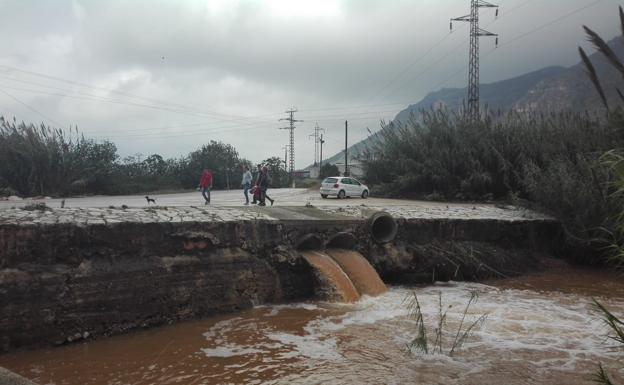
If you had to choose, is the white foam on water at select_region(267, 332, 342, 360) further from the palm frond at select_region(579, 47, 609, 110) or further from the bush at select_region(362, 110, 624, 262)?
the bush at select_region(362, 110, 624, 262)

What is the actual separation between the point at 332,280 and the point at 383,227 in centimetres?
270

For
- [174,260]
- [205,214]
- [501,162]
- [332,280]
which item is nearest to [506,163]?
[501,162]

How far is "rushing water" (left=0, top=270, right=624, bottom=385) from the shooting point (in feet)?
18.2

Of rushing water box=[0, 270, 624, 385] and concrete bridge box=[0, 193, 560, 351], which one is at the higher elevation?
concrete bridge box=[0, 193, 560, 351]

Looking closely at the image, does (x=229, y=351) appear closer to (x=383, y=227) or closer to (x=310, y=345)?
(x=310, y=345)

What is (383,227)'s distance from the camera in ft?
37.0

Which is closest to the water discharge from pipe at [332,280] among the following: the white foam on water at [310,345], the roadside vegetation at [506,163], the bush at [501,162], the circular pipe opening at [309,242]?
the circular pipe opening at [309,242]

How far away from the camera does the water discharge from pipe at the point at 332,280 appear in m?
8.82

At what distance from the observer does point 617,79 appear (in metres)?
2.41

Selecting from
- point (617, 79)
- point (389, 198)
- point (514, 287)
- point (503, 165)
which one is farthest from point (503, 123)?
point (617, 79)

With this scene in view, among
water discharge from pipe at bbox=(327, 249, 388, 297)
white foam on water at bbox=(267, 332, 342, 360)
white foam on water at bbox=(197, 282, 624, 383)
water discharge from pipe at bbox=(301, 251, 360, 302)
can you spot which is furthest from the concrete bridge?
white foam on water at bbox=(267, 332, 342, 360)

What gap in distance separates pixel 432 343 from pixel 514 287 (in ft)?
17.4

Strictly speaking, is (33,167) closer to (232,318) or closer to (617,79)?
(232,318)

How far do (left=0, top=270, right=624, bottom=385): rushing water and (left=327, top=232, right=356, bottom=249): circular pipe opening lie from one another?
174 cm
